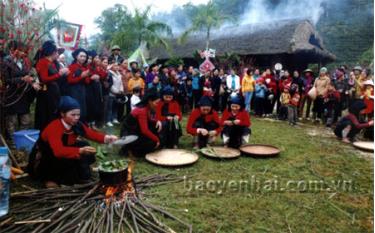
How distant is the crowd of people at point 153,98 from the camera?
5.18 metres

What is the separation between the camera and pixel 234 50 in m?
18.8

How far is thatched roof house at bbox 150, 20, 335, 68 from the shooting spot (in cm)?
1728

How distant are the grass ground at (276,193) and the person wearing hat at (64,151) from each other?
44 cm

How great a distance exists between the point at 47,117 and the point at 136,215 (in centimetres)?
303

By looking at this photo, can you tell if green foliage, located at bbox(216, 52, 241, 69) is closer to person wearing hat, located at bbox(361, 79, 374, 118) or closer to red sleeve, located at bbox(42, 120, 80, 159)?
person wearing hat, located at bbox(361, 79, 374, 118)

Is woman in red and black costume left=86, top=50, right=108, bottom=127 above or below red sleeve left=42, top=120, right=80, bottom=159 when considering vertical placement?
above

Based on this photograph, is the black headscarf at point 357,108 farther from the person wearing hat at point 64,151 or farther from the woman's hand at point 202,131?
the person wearing hat at point 64,151

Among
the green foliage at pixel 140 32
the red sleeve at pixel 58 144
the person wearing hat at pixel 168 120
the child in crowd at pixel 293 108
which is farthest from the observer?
the green foliage at pixel 140 32

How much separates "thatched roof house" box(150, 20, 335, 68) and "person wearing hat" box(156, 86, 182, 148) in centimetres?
1238

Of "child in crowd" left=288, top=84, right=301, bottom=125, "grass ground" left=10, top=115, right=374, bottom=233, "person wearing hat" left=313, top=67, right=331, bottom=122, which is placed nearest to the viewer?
"grass ground" left=10, top=115, right=374, bottom=233

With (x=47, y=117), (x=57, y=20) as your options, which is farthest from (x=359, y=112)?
(x=57, y=20)

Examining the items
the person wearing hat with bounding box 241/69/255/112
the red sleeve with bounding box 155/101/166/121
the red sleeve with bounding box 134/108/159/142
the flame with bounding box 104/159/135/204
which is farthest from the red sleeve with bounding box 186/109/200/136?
the person wearing hat with bounding box 241/69/255/112

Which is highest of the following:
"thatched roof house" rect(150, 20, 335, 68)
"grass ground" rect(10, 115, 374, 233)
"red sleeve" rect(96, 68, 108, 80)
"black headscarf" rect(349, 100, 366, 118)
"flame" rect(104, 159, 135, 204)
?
"thatched roof house" rect(150, 20, 335, 68)

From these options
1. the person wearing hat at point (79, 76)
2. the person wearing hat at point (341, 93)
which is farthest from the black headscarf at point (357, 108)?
the person wearing hat at point (79, 76)
